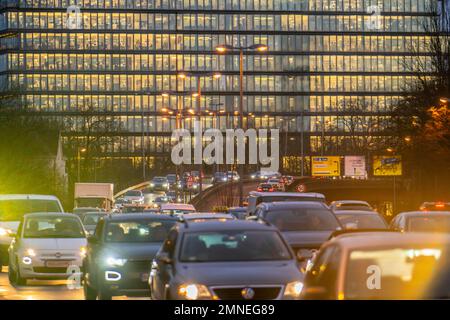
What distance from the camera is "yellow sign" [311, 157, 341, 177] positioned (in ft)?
415

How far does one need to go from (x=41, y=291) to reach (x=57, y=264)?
2.14 metres

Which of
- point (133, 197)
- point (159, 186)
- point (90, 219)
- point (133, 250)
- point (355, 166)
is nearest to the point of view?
point (133, 250)

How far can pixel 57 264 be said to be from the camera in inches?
1084

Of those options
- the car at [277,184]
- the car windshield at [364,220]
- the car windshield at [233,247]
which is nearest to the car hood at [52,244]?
the car windshield at [364,220]

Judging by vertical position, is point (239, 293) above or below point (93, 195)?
above

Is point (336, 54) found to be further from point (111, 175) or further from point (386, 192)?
point (386, 192)

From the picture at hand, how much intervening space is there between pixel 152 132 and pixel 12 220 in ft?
472

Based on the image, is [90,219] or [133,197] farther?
[133,197]

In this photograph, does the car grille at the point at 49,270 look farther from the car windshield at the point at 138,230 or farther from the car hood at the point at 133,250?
the car hood at the point at 133,250

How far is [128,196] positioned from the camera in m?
114

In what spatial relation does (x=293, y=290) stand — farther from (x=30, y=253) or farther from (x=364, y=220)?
(x=364, y=220)

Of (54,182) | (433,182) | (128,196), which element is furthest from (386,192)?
(54,182)

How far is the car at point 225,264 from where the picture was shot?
48.5ft

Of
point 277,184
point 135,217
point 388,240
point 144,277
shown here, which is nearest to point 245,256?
point 388,240
